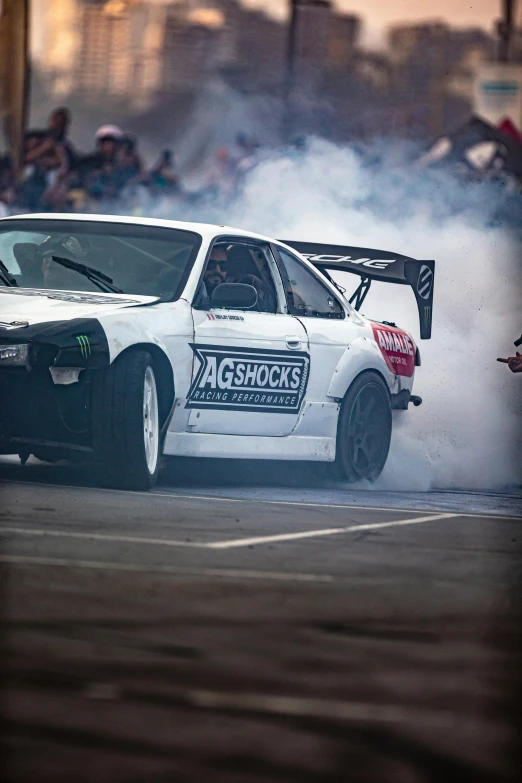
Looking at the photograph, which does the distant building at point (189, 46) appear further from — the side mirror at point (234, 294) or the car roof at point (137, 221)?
the side mirror at point (234, 294)

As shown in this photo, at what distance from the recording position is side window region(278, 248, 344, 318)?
9.38 metres

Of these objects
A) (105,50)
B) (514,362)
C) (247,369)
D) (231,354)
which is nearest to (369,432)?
(247,369)

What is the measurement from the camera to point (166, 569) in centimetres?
506

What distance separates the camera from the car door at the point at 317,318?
916cm

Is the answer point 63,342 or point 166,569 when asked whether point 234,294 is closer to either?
point 63,342

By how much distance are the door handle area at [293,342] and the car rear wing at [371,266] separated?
1.59 m

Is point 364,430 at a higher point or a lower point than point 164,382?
lower

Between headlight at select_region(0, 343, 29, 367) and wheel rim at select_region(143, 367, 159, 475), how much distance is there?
0.56 m

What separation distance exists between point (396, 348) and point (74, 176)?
4.63 m

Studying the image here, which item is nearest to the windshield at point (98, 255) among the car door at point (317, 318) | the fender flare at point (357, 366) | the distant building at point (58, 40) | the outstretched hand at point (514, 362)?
the car door at point (317, 318)

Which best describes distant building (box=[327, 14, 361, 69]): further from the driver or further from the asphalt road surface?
the asphalt road surface

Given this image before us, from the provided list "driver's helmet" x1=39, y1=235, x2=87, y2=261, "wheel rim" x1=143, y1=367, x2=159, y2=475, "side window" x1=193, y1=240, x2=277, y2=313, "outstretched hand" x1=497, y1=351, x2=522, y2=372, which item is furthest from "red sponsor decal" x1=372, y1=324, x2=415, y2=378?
"wheel rim" x1=143, y1=367, x2=159, y2=475

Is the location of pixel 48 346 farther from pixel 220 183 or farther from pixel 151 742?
pixel 220 183

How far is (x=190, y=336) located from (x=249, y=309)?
71 cm
